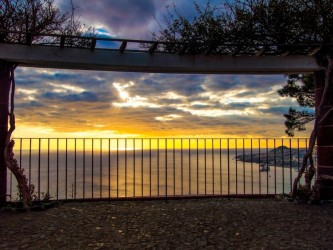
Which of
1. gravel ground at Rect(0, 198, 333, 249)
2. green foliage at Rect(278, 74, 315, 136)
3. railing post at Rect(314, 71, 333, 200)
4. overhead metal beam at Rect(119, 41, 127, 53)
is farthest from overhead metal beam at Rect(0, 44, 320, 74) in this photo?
green foliage at Rect(278, 74, 315, 136)

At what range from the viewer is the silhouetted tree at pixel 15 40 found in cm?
641

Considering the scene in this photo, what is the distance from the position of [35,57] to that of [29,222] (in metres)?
2.80

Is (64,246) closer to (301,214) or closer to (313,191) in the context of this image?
(301,214)

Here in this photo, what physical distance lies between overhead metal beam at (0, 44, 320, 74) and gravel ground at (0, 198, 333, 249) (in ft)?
8.44

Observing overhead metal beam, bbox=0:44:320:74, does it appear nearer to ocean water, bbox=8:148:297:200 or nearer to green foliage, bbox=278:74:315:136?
ocean water, bbox=8:148:297:200

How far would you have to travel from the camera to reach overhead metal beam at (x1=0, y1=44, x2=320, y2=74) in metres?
6.44

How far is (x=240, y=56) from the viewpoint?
7156 mm

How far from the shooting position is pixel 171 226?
528cm

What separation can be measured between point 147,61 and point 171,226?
3129 millimetres

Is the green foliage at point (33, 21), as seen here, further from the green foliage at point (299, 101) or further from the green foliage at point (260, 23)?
the green foliage at point (299, 101)

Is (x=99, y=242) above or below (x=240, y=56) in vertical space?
below

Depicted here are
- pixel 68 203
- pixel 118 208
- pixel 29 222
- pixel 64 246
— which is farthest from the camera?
pixel 68 203

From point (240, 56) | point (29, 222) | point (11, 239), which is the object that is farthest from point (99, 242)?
point (240, 56)

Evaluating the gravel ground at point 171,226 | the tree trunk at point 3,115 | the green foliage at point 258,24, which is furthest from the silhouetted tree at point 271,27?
the tree trunk at point 3,115
